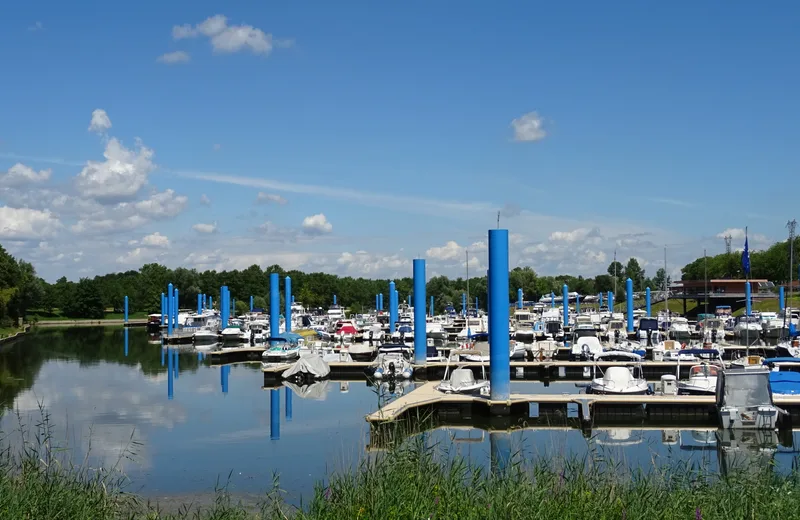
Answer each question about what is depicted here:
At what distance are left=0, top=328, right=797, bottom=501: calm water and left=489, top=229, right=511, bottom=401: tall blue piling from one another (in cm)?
269

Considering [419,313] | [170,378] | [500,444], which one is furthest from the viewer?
[170,378]

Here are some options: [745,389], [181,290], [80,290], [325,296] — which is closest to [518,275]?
[325,296]

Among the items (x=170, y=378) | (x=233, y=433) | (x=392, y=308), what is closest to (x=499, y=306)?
(x=233, y=433)

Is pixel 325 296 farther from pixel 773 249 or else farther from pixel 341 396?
pixel 341 396

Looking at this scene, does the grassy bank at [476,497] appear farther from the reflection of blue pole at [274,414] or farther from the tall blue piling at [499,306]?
the tall blue piling at [499,306]

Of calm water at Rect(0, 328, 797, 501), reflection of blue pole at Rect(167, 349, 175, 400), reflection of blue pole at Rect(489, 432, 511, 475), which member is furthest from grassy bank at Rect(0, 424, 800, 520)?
reflection of blue pole at Rect(167, 349, 175, 400)

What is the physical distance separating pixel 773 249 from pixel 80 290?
110995 millimetres

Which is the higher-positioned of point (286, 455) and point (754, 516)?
point (754, 516)

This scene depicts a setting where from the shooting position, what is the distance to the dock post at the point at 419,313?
42469mm

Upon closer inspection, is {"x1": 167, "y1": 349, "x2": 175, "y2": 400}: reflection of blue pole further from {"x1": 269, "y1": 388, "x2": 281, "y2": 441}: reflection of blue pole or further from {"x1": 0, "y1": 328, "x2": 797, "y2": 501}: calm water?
{"x1": 269, "y1": 388, "x2": 281, "y2": 441}: reflection of blue pole

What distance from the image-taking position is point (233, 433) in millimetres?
27422

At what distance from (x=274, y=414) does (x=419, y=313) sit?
12467mm

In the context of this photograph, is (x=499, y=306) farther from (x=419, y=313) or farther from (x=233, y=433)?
(x=419, y=313)

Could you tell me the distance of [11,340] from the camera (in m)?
78.6
